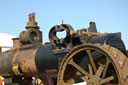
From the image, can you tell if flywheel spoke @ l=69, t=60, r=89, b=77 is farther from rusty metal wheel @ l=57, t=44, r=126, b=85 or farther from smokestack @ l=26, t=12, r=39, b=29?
smokestack @ l=26, t=12, r=39, b=29

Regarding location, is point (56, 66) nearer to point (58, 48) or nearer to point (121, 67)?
point (58, 48)

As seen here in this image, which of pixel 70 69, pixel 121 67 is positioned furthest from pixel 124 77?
pixel 70 69

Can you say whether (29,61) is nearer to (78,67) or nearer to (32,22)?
(32,22)

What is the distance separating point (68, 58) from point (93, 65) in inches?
25.7

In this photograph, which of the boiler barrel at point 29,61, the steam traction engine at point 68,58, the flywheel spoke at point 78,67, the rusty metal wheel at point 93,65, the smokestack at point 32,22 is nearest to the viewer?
the rusty metal wheel at point 93,65

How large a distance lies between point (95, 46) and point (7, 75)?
5.43 m

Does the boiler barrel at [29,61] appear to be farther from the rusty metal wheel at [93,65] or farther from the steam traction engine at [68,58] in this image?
the rusty metal wheel at [93,65]

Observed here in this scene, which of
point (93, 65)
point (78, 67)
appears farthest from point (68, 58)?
point (93, 65)

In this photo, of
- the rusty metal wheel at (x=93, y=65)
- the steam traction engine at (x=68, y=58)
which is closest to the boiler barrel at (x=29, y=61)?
the steam traction engine at (x=68, y=58)

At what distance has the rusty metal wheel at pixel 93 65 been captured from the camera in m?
4.82

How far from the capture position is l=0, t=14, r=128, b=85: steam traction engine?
5047mm

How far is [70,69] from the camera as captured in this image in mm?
6016

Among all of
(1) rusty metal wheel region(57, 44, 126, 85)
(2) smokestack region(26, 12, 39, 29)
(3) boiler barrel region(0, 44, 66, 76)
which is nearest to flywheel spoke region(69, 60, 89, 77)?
(1) rusty metal wheel region(57, 44, 126, 85)

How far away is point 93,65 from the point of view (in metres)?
5.32
